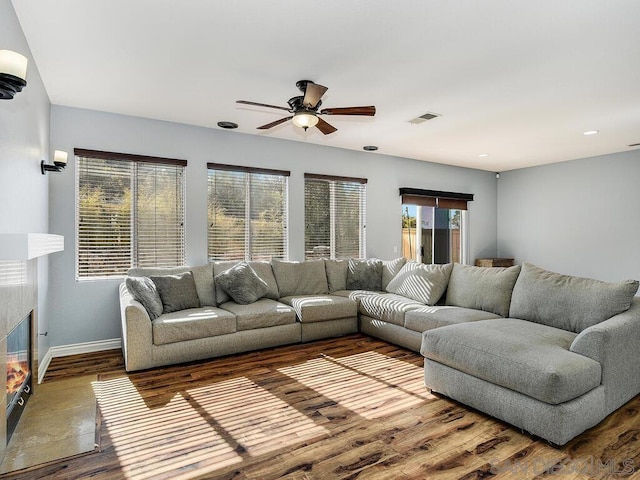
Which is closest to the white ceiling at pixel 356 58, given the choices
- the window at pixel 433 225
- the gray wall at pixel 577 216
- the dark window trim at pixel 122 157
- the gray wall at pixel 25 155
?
the gray wall at pixel 25 155

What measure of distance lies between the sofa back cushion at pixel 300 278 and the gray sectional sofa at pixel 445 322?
0.02 m

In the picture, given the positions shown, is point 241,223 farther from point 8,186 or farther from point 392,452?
point 392,452

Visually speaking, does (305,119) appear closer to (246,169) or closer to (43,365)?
(246,169)

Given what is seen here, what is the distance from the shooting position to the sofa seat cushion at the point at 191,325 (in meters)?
3.67

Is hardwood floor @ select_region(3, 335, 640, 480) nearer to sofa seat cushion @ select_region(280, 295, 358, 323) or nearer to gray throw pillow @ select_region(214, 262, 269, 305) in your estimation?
sofa seat cushion @ select_region(280, 295, 358, 323)

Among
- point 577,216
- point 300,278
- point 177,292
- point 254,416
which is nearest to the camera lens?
point 254,416

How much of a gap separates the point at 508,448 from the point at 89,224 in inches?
178

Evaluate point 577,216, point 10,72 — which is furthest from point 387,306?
point 577,216

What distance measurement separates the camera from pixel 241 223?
531 cm

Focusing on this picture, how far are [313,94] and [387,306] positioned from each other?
2587 millimetres

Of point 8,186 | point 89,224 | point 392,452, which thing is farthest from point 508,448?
point 89,224

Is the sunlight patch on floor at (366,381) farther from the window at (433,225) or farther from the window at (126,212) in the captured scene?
the window at (433,225)

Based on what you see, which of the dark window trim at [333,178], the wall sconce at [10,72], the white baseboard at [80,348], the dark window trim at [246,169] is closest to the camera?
the wall sconce at [10,72]

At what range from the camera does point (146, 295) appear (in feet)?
12.5
